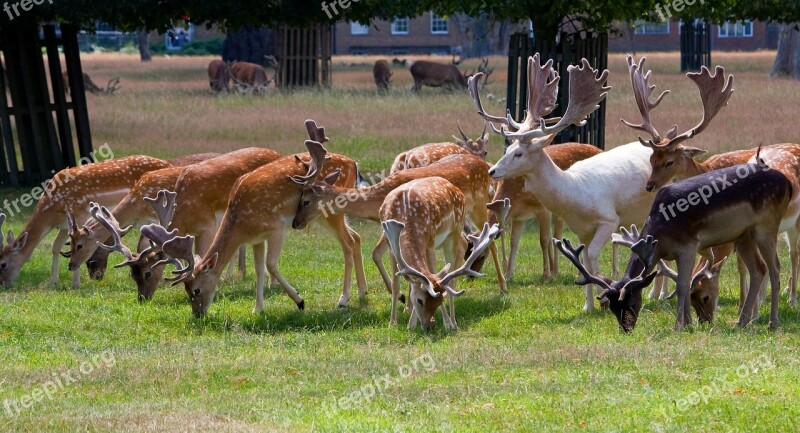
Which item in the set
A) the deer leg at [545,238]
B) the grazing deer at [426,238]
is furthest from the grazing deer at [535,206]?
the grazing deer at [426,238]

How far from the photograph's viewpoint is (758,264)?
9.16m

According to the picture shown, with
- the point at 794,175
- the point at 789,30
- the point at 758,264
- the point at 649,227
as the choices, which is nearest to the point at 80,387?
the point at 649,227

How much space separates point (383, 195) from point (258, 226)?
3.47ft

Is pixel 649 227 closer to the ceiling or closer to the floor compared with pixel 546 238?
closer to the ceiling

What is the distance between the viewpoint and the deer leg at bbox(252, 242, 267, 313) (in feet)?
34.0

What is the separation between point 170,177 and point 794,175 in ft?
18.4

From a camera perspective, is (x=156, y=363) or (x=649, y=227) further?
(x=649, y=227)

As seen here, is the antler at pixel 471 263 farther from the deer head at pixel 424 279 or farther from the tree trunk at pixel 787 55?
the tree trunk at pixel 787 55

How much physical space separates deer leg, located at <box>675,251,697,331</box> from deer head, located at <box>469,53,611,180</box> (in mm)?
1711

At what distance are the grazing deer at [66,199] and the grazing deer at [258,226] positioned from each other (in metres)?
2.31

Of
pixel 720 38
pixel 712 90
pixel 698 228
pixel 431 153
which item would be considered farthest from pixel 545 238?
pixel 720 38

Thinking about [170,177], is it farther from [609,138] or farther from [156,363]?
[609,138]

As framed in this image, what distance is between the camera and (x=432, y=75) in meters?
37.6

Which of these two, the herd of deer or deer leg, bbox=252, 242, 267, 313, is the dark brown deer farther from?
deer leg, bbox=252, 242, 267, 313
